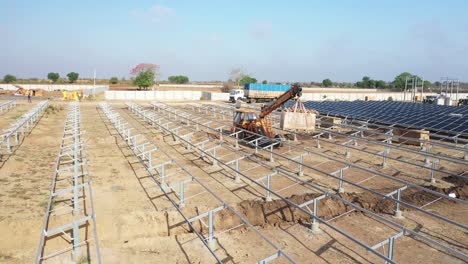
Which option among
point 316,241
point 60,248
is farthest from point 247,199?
point 60,248

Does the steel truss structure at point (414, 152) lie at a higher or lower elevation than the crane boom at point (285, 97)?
lower

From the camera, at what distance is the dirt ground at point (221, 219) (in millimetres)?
8938

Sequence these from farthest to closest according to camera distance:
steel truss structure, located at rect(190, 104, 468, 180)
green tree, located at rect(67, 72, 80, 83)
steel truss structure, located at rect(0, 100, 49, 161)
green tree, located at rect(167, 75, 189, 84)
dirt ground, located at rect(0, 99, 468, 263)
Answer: green tree, located at rect(167, 75, 189, 84) < green tree, located at rect(67, 72, 80, 83) < steel truss structure, located at rect(0, 100, 49, 161) < steel truss structure, located at rect(190, 104, 468, 180) < dirt ground, located at rect(0, 99, 468, 263)

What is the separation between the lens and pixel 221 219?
1073 centimetres

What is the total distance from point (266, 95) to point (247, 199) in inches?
1878

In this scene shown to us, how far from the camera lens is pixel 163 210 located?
1078cm

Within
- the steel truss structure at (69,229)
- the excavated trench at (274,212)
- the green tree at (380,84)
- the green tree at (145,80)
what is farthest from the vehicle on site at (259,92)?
the green tree at (380,84)

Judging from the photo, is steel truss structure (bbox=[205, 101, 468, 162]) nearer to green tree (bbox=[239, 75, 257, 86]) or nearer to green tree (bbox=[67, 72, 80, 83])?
green tree (bbox=[239, 75, 257, 86])

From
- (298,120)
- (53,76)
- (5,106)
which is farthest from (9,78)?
(298,120)

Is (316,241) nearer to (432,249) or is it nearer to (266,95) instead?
(432,249)

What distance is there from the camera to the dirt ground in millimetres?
Result: 8938

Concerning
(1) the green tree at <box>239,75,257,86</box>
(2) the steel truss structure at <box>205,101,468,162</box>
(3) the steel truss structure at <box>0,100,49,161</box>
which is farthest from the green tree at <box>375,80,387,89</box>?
(3) the steel truss structure at <box>0,100,49,161</box>

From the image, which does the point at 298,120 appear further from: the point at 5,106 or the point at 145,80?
the point at 145,80

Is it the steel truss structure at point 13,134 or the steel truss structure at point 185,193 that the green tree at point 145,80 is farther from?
the steel truss structure at point 185,193
